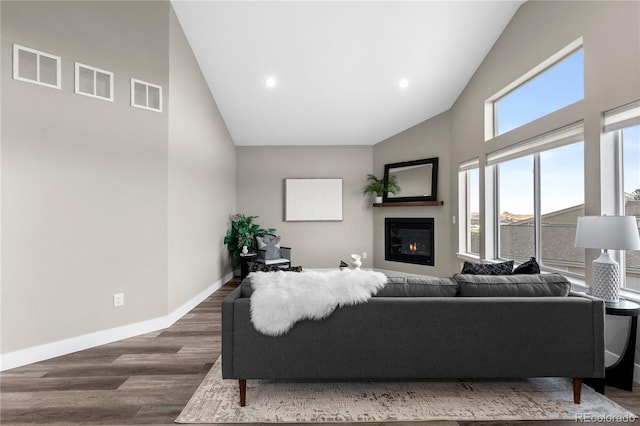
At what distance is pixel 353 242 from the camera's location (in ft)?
21.5

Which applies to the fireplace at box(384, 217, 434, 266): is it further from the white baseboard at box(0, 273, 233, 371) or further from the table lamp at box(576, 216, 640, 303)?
the white baseboard at box(0, 273, 233, 371)

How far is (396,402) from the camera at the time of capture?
2047mm

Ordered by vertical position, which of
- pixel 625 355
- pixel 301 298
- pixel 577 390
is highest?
pixel 301 298

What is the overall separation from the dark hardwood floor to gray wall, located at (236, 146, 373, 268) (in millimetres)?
3564

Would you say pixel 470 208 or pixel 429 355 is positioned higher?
pixel 470 208

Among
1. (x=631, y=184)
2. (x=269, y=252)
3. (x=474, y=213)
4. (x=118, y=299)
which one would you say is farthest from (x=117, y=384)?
(x=474, y=213)

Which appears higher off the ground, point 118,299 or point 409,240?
point 409,240

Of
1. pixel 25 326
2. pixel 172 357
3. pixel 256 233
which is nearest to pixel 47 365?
pixel 25 326

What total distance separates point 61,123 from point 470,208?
5123mm

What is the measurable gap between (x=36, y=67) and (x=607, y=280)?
4685mm

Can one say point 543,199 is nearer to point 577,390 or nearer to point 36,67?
point 577,390

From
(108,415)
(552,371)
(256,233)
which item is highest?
(256,233)

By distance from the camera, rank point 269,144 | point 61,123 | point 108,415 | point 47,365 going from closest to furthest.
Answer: point 108,415 → point 47,365 → point 61,123 → point 269,144

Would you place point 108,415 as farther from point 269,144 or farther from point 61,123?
point 269,144
